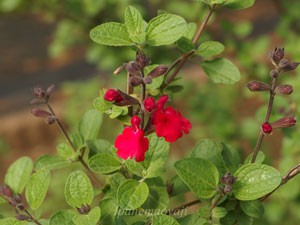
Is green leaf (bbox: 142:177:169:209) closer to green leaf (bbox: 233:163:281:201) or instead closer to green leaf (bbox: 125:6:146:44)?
green leaf (bbox: 233:163:281:201)

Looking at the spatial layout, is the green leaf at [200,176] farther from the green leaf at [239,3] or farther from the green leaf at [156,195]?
the green leaf at [239,3]

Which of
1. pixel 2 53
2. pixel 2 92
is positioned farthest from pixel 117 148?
pixel 2 53

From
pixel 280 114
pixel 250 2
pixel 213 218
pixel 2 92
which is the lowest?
pixel 2 92

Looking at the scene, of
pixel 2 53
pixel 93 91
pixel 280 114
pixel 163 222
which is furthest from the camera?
pixel 2 53

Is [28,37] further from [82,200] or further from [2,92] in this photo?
[82,200]

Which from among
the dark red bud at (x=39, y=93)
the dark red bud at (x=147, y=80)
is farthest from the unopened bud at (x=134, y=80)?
the dark red bud at (x=39, y=93)

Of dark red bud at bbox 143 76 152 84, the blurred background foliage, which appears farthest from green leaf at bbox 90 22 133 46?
the blurred background foliage
